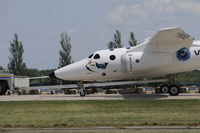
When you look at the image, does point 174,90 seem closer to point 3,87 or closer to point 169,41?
point 169,41

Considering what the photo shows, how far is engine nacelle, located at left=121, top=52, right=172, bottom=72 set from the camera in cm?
2219

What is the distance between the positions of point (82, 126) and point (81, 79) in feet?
46.1

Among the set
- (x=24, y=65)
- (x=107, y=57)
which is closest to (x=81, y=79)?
(x=107, y=57)

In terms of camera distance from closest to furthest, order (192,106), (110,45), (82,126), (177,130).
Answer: (177,130) → (82,126) → (192,106) → (110,45)

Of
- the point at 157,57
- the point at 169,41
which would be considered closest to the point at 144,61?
the point at 157,57

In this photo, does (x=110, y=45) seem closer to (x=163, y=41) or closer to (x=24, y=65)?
(x=24, y=65)

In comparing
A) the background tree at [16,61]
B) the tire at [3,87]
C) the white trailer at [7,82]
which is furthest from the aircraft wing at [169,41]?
the background tree at [16,61]

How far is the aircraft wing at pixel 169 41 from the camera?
21.0 m

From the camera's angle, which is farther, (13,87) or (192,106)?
(13,87)

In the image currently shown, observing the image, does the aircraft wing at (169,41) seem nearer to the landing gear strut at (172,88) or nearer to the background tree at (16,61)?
the landing gear strut at (172,88)

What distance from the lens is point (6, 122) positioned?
1162 cm

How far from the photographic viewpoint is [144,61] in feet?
73.2

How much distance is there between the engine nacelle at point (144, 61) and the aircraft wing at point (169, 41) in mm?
487

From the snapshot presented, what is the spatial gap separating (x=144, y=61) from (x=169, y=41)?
216 cm
